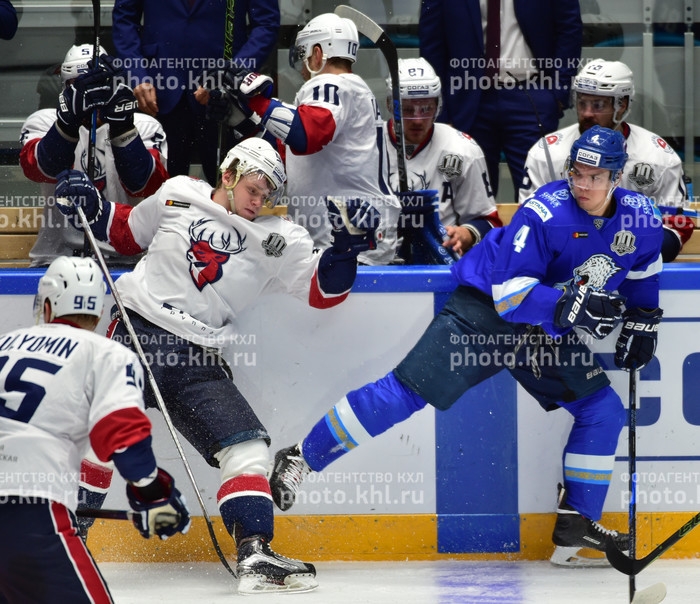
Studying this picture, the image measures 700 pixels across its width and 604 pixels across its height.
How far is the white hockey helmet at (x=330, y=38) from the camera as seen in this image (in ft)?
14.2

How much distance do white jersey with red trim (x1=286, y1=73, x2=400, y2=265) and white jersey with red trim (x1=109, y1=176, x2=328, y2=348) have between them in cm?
38

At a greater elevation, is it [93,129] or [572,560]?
[93,129]

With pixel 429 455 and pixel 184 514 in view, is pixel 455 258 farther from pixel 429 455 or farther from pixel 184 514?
pixel 184 514

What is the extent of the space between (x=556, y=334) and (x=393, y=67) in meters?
1.28

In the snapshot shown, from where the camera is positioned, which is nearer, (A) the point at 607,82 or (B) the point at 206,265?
(B) the point at 206,265

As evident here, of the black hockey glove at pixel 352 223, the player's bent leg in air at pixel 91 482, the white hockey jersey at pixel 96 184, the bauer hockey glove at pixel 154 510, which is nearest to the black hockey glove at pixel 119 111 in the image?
the white hockey jersey at pixel 96 184

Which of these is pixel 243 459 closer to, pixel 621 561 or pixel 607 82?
pixel 621 561

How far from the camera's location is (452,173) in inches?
192

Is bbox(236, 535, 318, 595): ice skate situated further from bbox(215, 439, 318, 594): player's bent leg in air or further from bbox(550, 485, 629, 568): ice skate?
bbox(550, 485, 629, 568): ice skate

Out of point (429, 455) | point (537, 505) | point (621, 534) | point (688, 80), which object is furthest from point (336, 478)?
point (688, 80)

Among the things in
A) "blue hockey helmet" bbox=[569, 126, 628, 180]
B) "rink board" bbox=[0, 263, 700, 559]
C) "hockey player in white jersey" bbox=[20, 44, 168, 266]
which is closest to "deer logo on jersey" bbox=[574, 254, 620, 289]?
"blue hockey helmet" bbox=[569, 126, 628, 180]

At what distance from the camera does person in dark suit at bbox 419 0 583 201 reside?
5.10 m

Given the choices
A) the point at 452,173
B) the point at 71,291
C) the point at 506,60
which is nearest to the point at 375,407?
the point at 71,291

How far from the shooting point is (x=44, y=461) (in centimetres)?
282
